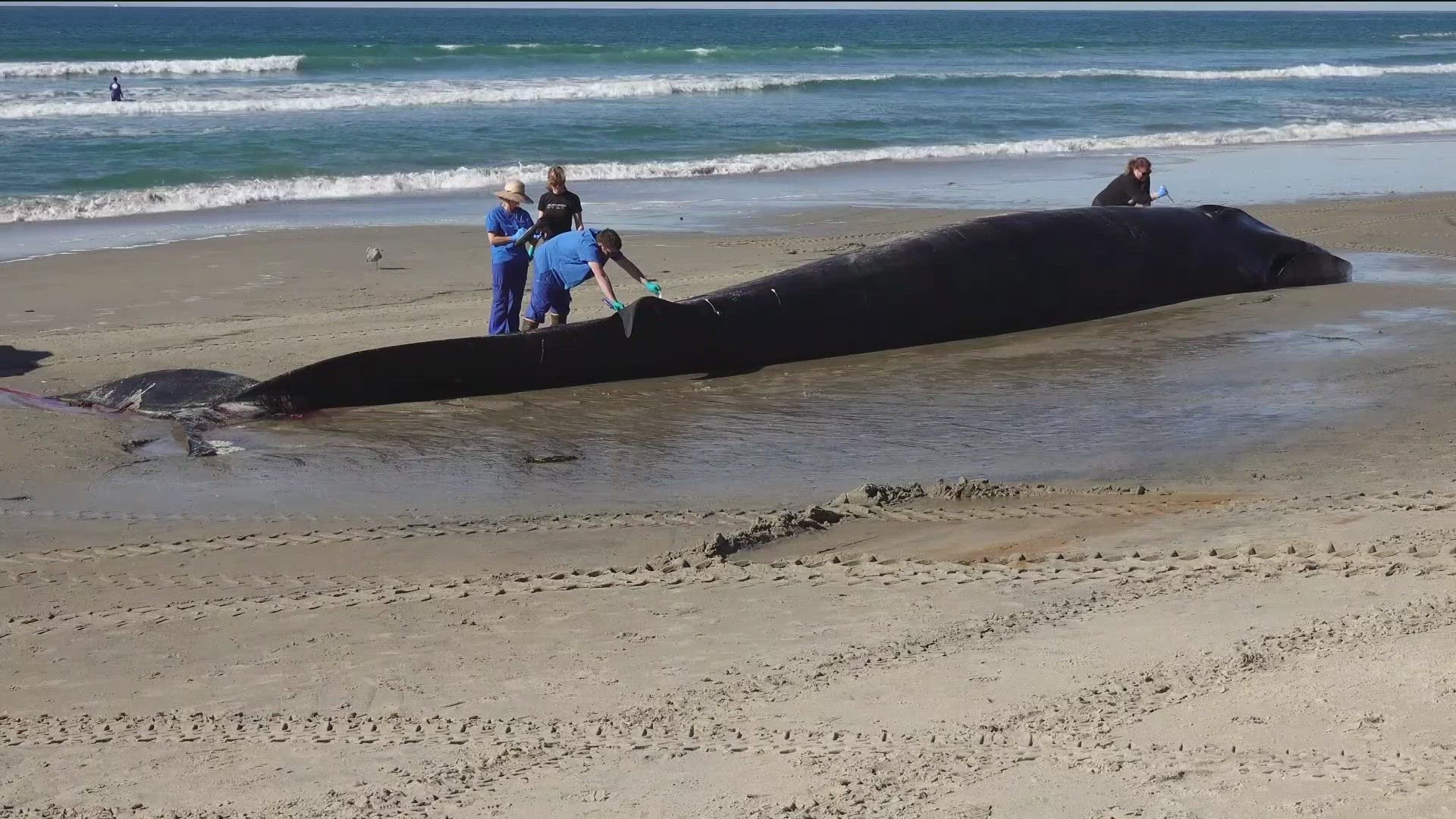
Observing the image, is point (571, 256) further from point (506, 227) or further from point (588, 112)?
point (588, 112)

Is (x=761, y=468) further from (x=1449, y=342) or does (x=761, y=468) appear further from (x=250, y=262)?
(x=250, y=262)

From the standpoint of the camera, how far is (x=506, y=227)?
1106cm

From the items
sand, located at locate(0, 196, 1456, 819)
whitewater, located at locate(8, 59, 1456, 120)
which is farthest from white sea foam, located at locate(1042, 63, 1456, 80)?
sand, located at locate(0, 196, 1456, 819)

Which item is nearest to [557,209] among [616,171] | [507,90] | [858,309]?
[858,309]

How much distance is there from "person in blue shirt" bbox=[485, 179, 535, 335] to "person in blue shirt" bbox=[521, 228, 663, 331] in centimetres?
27

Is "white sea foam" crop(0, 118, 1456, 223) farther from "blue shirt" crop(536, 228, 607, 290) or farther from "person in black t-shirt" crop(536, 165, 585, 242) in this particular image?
"blue shirt" crop(536, 228, 607, 290)

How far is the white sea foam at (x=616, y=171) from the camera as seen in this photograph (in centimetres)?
2042

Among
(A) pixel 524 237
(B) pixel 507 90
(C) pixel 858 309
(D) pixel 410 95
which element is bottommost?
(C) pixel 858 309

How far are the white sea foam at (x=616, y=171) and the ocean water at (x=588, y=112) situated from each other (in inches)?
2.3

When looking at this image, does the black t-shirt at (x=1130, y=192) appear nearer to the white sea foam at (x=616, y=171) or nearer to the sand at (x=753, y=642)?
the sand at (x=753, y=642)

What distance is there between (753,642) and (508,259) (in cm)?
600

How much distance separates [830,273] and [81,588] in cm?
634

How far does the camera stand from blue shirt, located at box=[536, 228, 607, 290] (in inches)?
404

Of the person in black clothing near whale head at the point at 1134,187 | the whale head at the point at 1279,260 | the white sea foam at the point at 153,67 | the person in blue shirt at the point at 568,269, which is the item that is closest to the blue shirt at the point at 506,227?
the person in blue shirt at the point at 568,269
